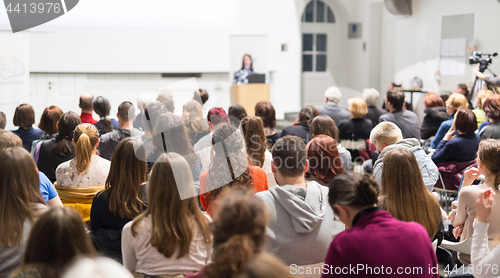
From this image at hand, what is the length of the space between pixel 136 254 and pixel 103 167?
127 centimetres

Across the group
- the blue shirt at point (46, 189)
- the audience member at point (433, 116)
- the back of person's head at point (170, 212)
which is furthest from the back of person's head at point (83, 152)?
the audience member at point (433, 116)

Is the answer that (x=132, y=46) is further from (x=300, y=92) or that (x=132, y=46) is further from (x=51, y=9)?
(x=300, y=92)

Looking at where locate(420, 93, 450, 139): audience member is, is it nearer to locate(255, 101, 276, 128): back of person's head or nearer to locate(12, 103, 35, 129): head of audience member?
locate(255, 101, 276, 128): back of person's head

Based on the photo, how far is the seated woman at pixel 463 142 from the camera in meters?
4.24

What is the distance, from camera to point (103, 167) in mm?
3078

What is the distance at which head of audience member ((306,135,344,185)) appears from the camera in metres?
3.02

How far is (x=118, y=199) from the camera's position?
2.33 m

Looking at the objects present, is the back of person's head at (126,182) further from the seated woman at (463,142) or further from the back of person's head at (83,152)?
the seated woman at (463,142)

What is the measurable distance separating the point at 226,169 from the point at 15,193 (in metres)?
1.12

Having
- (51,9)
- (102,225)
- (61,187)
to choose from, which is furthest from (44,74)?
(102,225)

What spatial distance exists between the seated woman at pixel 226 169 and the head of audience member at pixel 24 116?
2.39m

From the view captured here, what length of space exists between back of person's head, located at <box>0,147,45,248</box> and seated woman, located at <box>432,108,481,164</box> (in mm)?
3643

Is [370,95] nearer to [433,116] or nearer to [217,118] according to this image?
[433,116]

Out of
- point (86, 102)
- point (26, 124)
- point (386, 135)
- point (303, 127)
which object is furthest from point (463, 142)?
point (26, 124)
